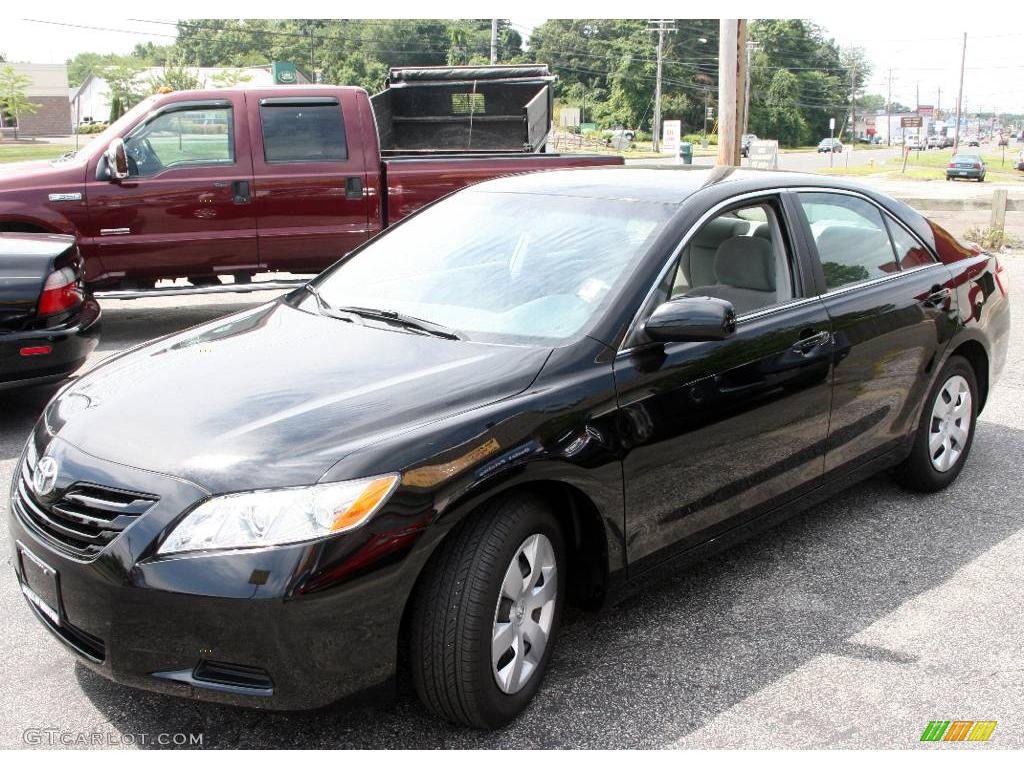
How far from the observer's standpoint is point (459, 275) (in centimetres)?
390

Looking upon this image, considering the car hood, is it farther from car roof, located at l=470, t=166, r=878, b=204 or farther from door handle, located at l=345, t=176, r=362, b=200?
door handle, located at l=345, t=176, r=362, b=200

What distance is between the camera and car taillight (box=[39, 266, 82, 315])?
19.6ft

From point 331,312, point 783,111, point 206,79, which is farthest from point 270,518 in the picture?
point 783,111

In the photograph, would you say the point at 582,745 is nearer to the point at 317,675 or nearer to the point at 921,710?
the point at 317,675

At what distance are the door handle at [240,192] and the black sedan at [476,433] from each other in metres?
5.12

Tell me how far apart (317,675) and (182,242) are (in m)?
7.15

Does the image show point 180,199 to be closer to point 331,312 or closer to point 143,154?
point 143,154

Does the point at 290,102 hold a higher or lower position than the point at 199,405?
higher

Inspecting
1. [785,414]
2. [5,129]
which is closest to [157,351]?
[785,414]

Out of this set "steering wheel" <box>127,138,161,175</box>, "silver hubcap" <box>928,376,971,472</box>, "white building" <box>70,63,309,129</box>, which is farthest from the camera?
"white building" <box>70,63,309,129</box>

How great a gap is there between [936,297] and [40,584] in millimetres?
3920

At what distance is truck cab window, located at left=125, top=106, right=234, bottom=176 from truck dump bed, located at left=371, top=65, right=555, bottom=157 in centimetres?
273

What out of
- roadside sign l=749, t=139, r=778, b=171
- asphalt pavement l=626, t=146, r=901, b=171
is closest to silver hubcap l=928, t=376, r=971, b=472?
roadside sign l=749, t=139, r=778, b=171

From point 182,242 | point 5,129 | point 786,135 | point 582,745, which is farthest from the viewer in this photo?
point 786,135
